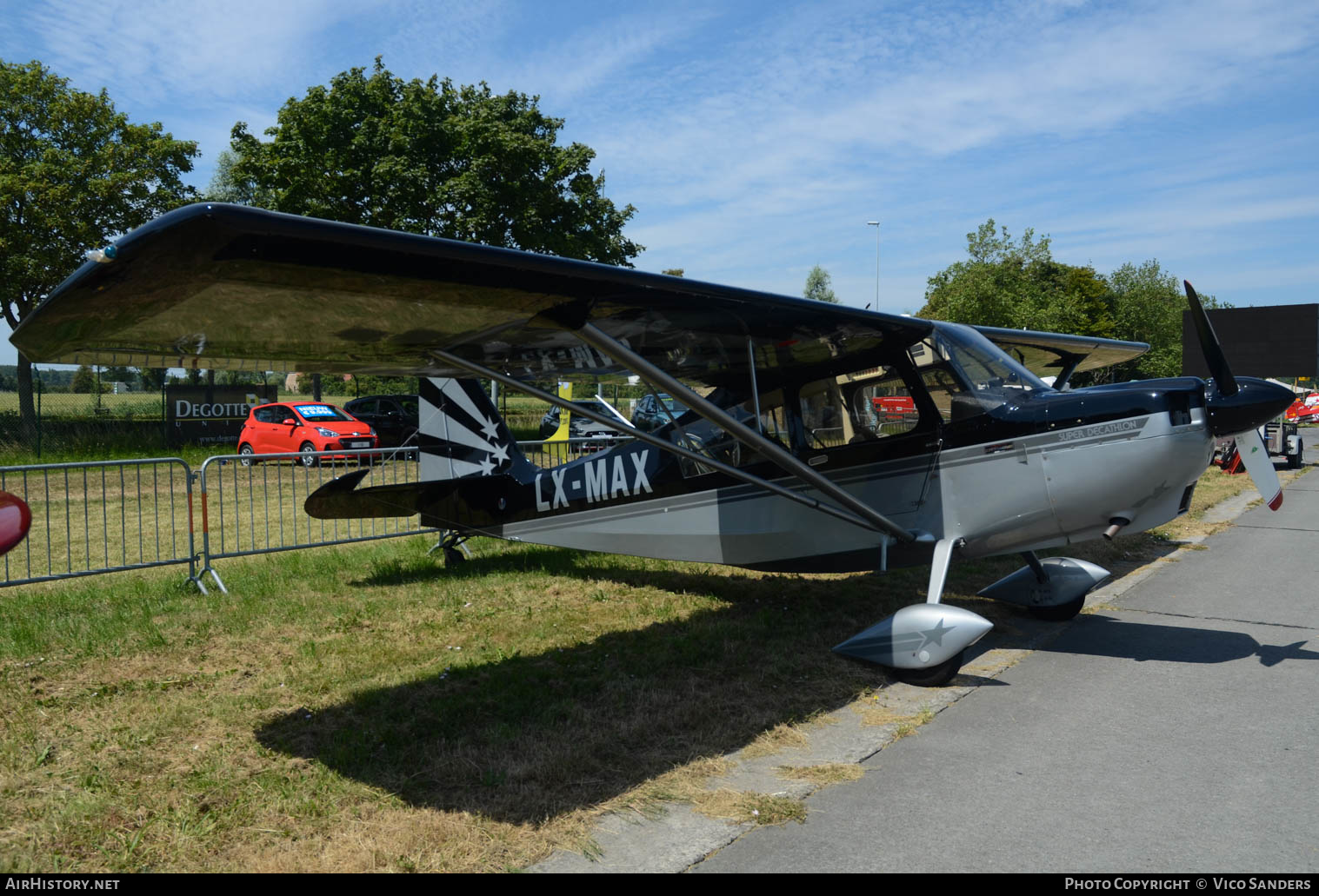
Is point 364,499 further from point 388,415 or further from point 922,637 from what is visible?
point 388,415

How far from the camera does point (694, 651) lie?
5.70 meters

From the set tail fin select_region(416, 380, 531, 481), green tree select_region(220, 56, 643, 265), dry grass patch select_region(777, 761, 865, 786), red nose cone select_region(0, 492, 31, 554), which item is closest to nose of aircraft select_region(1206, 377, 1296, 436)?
dry grass patch select_region(777, 761, 865, 786)

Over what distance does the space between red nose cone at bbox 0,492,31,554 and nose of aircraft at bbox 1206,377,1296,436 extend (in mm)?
5879

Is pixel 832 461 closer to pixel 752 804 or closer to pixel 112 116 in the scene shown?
pixel 752 804

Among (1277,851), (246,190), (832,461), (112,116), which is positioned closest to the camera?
(1277,851)

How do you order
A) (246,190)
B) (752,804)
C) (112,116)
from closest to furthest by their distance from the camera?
(752,804)
(112,116)
(246,190)

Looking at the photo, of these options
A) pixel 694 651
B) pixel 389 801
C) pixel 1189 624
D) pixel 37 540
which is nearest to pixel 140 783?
pixel 389 801

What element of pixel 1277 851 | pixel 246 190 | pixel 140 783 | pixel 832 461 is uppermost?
pixel 246 190

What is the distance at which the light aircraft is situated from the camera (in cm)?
352

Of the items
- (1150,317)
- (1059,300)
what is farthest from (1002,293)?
(1150,317)

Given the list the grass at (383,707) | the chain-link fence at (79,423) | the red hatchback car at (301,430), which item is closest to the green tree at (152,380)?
the chain-link fence at (79,423)

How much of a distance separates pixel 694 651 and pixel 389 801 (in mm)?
2509

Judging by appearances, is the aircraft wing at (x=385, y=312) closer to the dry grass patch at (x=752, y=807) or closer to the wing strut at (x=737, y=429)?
the wing strut at (x=737, y=429)
